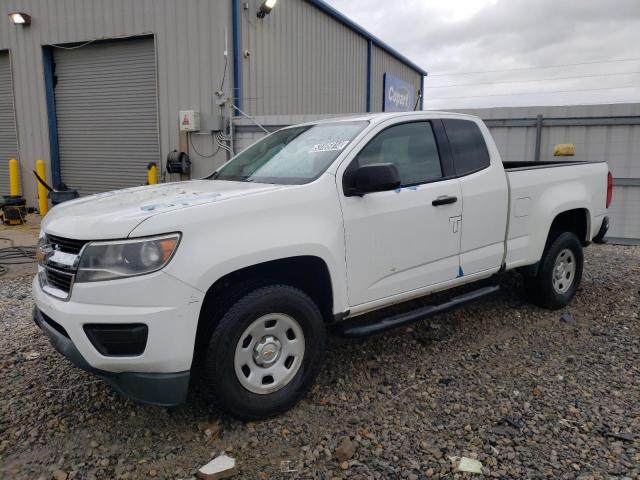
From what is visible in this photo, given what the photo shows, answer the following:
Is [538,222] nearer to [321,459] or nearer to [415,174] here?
[415,174]

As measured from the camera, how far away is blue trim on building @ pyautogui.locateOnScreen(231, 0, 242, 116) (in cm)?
990

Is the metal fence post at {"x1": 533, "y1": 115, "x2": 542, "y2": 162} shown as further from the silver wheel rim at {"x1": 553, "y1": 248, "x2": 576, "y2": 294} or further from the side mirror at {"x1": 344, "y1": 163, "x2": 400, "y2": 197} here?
the side mirror at {"x1": 344, "y1": 163, "x2": 400, "y2": 197}

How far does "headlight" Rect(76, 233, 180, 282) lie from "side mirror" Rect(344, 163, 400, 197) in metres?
1.19

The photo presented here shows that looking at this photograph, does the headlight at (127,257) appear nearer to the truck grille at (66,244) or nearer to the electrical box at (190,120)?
the truck grille at (66,244)

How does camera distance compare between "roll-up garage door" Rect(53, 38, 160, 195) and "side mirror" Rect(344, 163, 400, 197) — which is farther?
"roll-up garage door" Rect(53, 38, 160, 195)

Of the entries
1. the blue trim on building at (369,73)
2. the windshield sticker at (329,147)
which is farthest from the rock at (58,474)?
the blue trim on building at (369,73)

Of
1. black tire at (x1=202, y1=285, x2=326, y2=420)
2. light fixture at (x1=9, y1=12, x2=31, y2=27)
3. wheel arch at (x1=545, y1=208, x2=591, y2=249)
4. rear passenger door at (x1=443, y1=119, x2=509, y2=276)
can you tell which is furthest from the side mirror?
light fixture at (x1=9, y1=12, x2=31, y2=27)

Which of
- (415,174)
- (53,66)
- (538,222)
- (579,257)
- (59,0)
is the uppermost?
(59,0)

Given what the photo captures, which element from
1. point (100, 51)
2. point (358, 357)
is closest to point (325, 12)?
point (100, 51)

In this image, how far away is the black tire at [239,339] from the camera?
2.77m

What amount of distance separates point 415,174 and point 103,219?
217cm

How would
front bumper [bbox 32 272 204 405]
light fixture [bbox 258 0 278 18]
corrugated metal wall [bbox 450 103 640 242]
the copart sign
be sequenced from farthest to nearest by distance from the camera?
the copart sign < light fixture [bbox 258 0 278 18] < corrugated metal wall [bbox 450 103 640 242] < front bumper [bbox 32 272 204 405]

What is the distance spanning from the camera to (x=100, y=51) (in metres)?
11.2

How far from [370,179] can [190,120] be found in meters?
7.72
